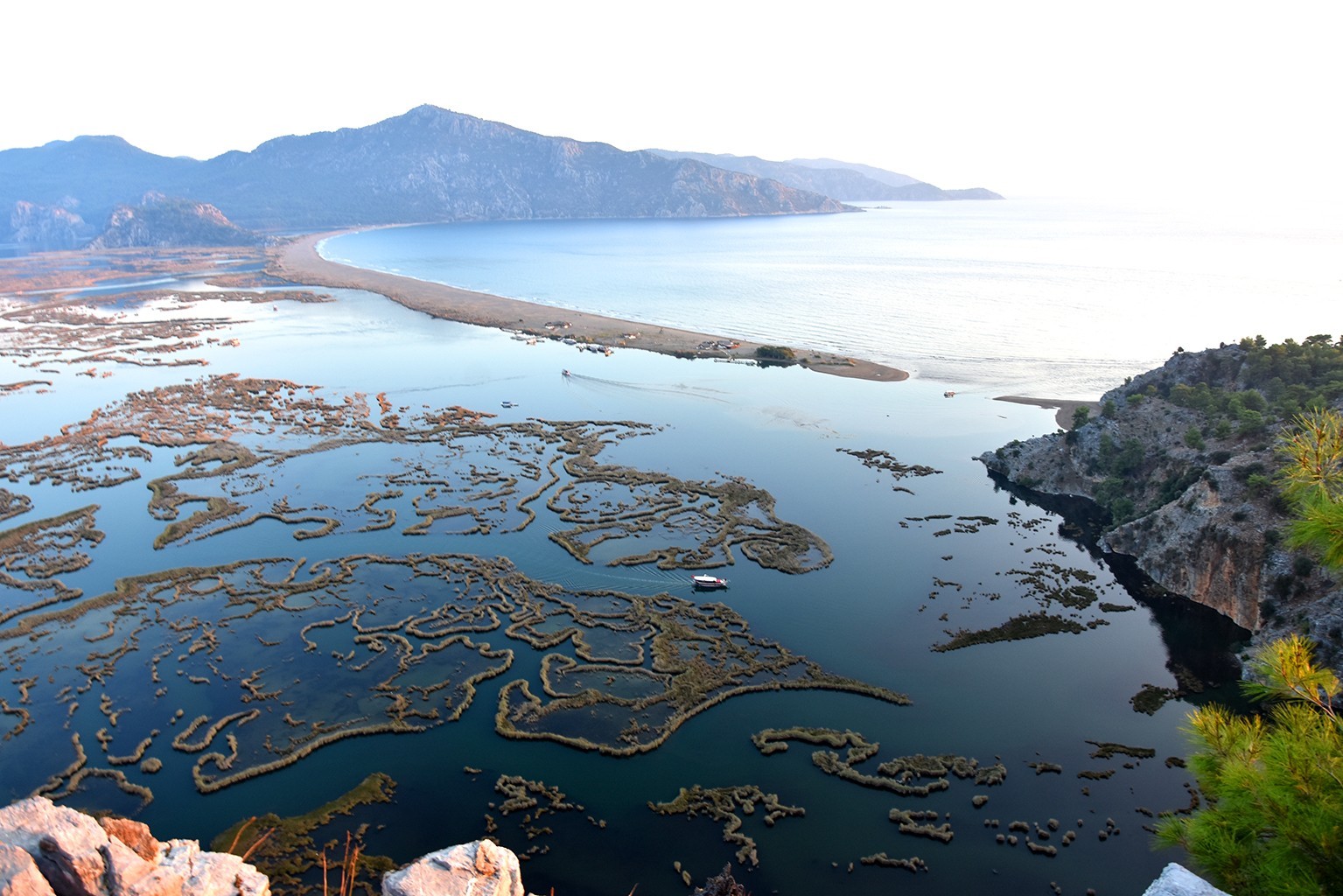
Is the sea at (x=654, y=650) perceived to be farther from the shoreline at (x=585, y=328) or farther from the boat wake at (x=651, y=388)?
the shoreline at (x=585, y=328)

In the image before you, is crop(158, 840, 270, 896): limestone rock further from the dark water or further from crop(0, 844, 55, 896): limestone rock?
the dark water

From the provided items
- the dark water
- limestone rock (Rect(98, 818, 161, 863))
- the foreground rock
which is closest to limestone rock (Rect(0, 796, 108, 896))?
the foreground rock

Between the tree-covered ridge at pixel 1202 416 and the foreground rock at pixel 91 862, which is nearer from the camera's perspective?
the foreground rock at pixel 91 862

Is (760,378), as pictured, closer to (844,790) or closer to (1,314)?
(844,790)

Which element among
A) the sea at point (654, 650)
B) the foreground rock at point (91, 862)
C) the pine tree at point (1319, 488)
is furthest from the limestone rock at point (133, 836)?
the pine tree at point (1319, 488)

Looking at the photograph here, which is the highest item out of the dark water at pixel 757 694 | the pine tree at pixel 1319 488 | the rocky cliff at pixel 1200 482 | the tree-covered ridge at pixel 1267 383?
the pine tree at pixel 1319 488

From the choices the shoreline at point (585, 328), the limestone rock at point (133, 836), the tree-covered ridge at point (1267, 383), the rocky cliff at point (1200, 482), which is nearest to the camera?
the limestone rock at point (133, 836)

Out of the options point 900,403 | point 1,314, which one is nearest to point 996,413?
point 900,403
